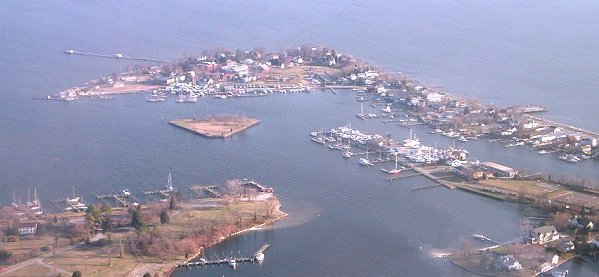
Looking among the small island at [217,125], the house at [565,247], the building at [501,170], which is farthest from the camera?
the small island at [217,125]

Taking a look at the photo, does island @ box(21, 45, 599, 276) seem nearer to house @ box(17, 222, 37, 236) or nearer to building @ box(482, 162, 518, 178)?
building @ box(482, 162, 518, 178)

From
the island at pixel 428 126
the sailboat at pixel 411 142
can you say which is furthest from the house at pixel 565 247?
the sailboat at pixel 411 142

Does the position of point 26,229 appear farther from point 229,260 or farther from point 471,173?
point 471,173

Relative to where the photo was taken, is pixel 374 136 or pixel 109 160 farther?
pixel 374 136

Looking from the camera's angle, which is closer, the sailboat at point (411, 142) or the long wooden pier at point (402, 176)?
the long wooden pier at point (402, 176)

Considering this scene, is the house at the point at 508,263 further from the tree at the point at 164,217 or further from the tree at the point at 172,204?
the tree at the point at 172,204

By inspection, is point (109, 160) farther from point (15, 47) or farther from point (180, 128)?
point (15, 47)

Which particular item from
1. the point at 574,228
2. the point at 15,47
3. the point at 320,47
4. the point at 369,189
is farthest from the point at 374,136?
the point at 15,47
